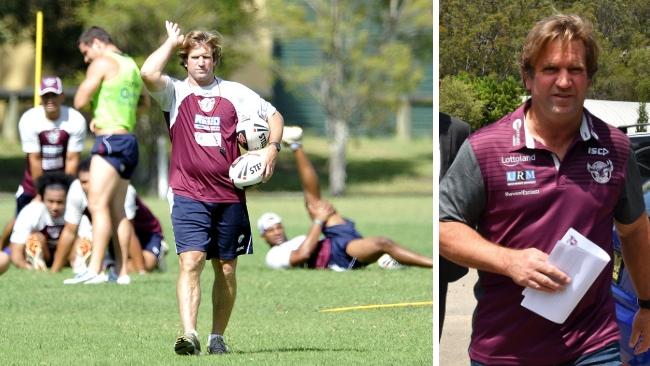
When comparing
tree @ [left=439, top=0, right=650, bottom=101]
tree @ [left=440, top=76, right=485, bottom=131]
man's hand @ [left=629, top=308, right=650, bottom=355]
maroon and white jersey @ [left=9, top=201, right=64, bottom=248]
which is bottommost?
maroon and white jersey @ [left=9, top=201, right=64, bottom=248]

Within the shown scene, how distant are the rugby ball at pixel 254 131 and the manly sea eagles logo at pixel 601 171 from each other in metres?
3.88

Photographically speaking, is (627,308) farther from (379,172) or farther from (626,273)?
(379,172)

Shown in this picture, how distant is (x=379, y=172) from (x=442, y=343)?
32.6 metres

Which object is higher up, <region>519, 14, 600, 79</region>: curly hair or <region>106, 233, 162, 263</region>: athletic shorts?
<region>519, 14, 600, 79</region>: curly hair

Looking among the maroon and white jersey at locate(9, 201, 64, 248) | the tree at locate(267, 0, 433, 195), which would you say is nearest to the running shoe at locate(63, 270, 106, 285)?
the maroon and white jersey at locate(9, 201, 64, 248)

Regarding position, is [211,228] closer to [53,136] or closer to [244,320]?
[244,320]

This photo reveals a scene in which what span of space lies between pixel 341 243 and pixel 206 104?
219 inches

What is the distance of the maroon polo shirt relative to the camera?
4.60 metres

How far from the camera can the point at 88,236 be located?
14023mm

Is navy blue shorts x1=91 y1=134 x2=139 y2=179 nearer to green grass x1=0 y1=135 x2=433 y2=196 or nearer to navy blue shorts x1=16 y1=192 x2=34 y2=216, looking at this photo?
navy blue shorts x1=16 y1=192 x2=34 y2=216

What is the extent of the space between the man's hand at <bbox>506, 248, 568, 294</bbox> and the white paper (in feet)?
0.08

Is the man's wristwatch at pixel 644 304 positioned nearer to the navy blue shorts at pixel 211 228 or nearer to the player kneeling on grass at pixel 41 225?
the navy blue shorts at pixel 211 228

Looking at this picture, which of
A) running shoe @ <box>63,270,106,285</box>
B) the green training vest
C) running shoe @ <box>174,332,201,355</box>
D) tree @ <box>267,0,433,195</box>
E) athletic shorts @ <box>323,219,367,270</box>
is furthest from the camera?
tree @ <box>267,0,433,195</box>

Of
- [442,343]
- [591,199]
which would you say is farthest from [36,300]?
[591,199]
